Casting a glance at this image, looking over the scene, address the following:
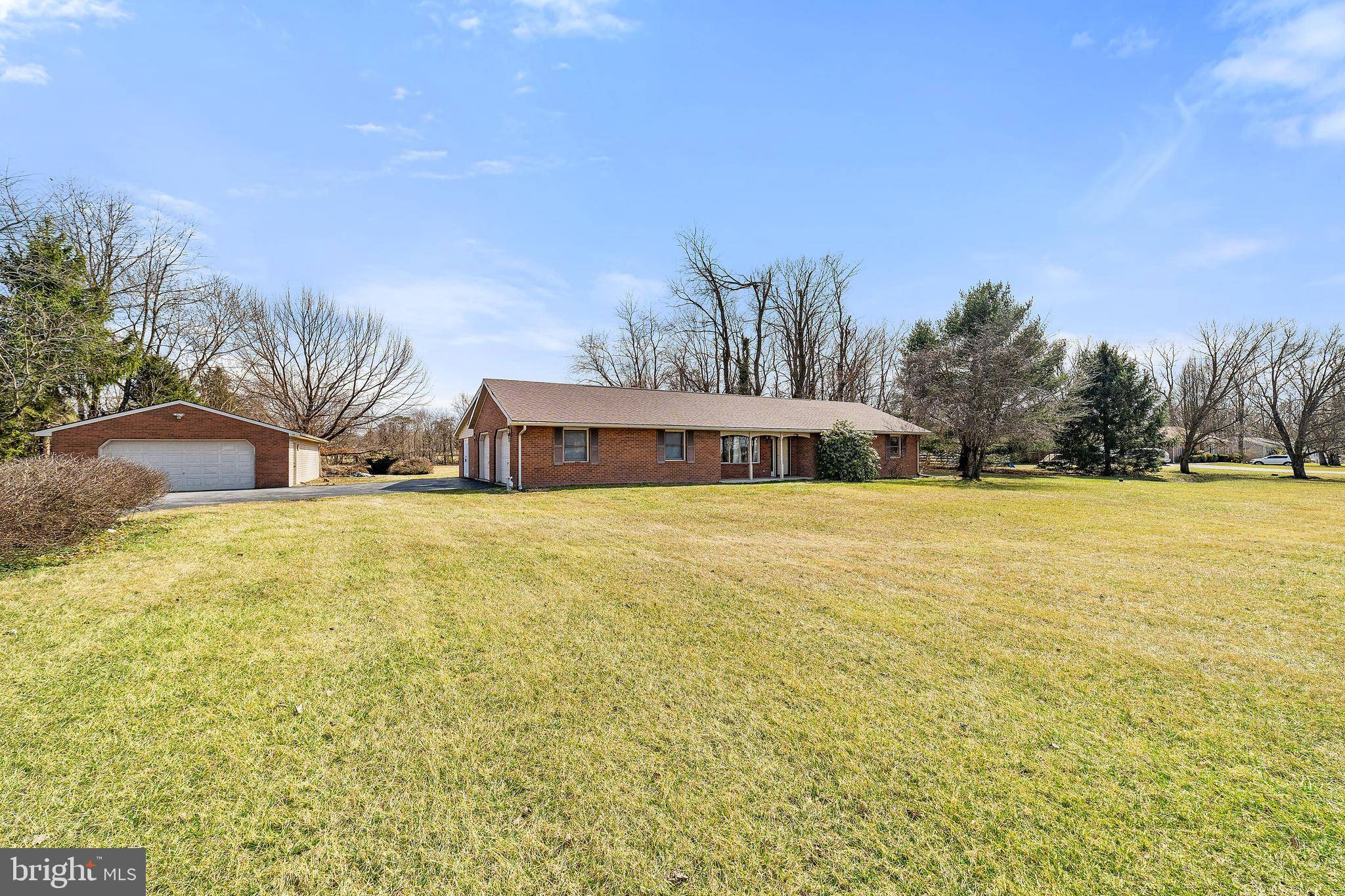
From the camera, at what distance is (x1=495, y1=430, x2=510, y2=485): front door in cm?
1986

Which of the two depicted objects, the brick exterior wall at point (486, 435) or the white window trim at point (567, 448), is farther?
the brick exterior wall at point (486, 435)

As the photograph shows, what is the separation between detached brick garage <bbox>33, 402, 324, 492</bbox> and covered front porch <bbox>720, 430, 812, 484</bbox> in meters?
18.2

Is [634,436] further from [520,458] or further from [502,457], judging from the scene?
[502,457]

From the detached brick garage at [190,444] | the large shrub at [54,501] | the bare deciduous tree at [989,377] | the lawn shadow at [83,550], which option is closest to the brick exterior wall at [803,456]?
the bare deciduous tree at [989,377]

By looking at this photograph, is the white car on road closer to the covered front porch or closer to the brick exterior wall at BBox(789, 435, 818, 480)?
the brick exterior wall at BBox(789, 435, 818, 480)

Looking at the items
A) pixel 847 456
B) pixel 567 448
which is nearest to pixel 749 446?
pixel 847 456

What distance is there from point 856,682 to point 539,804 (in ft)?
8.33

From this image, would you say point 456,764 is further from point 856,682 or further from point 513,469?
point 513,469

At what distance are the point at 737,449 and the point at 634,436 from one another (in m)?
5.41

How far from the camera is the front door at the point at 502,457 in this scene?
19.9 metres

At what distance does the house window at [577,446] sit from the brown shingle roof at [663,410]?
0.65 meters

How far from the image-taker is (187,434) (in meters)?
18.2

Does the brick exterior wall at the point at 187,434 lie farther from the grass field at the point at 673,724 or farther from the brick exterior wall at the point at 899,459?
the brick exterior wall at the point at 899,459

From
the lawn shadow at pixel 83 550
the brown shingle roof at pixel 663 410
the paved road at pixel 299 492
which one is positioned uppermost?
the brown shingle roof at pixel 663 410
